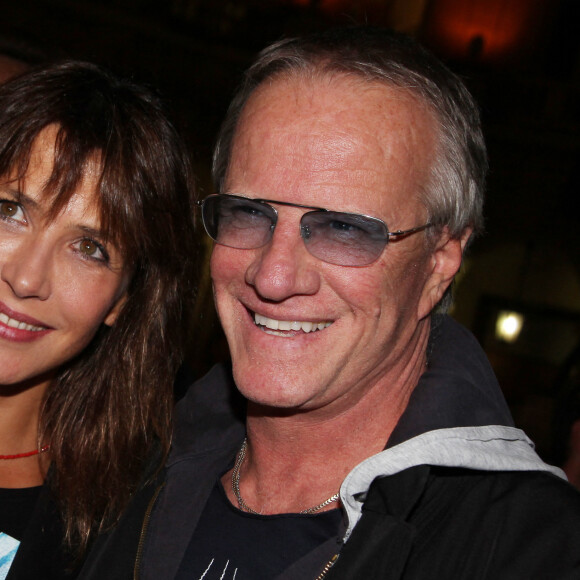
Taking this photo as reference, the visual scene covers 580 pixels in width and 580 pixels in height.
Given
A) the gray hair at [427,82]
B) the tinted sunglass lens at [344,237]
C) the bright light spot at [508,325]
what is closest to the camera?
the tinted sunglass lens at [344,237]

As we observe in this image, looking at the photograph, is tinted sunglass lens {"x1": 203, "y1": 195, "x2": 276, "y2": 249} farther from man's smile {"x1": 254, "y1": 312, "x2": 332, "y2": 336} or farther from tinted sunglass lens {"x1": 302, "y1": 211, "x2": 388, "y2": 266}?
man's smile {"x1": 254, "y1": 312, "x2": 332, "y2": 336}

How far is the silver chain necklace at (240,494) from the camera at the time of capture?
1942 millimetres

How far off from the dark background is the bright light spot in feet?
0.24

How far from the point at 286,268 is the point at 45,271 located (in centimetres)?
77

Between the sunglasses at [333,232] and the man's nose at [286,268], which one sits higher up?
the sunglasses at [333,232]

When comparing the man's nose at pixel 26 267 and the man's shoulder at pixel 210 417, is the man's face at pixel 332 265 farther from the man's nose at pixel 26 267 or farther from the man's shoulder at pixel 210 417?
the man's nose at pixel 26 267

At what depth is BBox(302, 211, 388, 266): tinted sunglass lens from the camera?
186 cm

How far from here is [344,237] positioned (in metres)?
1.87

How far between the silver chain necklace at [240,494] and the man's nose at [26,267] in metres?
0.82

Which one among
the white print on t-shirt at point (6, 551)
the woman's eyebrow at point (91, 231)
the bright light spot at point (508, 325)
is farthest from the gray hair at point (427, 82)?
the bright light spot at point (508, 325)

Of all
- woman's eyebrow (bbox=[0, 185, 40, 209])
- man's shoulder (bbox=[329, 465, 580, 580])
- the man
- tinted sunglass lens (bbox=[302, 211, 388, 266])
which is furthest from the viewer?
woman's eyebrow (bbox=[0, 185, 40, 209])

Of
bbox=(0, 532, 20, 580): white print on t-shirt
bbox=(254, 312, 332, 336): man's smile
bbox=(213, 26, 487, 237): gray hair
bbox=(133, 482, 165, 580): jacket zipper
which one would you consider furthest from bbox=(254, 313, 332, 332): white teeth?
bbox=(0, 532, 20, 580): white print on t-shirt

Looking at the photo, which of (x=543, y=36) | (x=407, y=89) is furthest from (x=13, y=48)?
(x=543, y=36)

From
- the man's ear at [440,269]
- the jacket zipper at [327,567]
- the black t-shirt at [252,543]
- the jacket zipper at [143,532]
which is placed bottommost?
the jacket zipper at [143,532]
